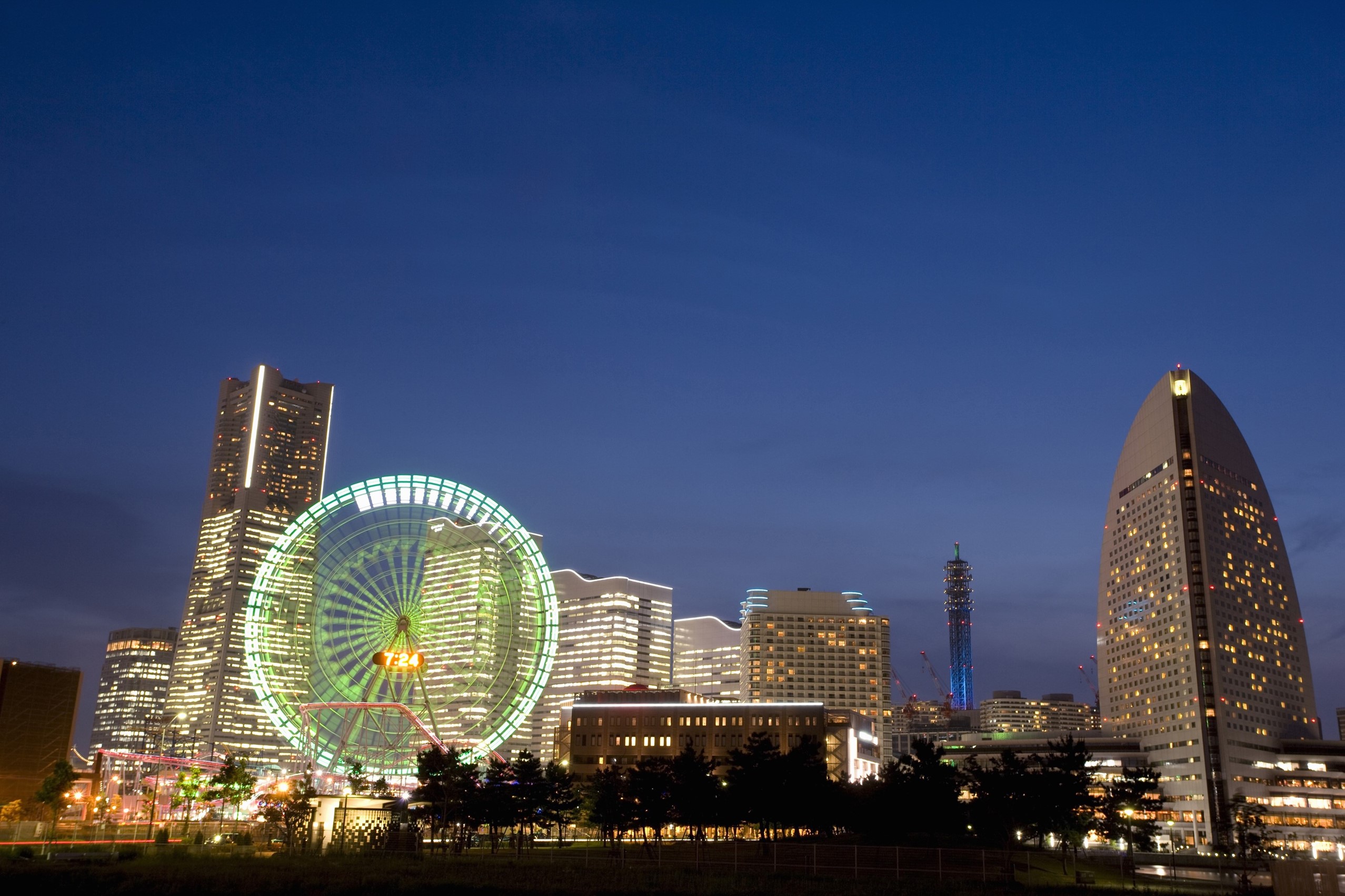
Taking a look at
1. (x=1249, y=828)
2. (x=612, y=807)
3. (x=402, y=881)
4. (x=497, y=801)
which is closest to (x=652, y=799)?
(x=612, y=807)

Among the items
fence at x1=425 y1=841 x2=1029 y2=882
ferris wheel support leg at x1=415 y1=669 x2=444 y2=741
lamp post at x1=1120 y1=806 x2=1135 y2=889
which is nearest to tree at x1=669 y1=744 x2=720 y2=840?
fence at x1=425 y1=841 x2=1029 y2=882

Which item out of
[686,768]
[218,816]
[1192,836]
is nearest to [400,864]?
[686,768]

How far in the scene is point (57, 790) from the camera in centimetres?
10112

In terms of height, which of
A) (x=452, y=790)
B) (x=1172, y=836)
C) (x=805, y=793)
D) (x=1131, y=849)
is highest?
(x=805, y=793)

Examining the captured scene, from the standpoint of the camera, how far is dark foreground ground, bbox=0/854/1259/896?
46.3m

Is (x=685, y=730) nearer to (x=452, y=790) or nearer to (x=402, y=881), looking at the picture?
(x=452, y=790)

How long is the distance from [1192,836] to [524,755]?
497ft

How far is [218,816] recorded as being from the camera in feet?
427

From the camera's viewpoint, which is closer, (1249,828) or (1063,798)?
(1063,798)

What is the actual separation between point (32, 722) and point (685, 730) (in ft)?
319

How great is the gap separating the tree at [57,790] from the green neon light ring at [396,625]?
35551mm

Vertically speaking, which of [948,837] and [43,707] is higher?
[43,707]

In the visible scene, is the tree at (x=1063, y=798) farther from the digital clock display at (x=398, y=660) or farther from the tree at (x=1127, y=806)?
the digital clock display at (x=398, y=660)

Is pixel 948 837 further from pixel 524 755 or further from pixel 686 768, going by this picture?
pixel 524 755
